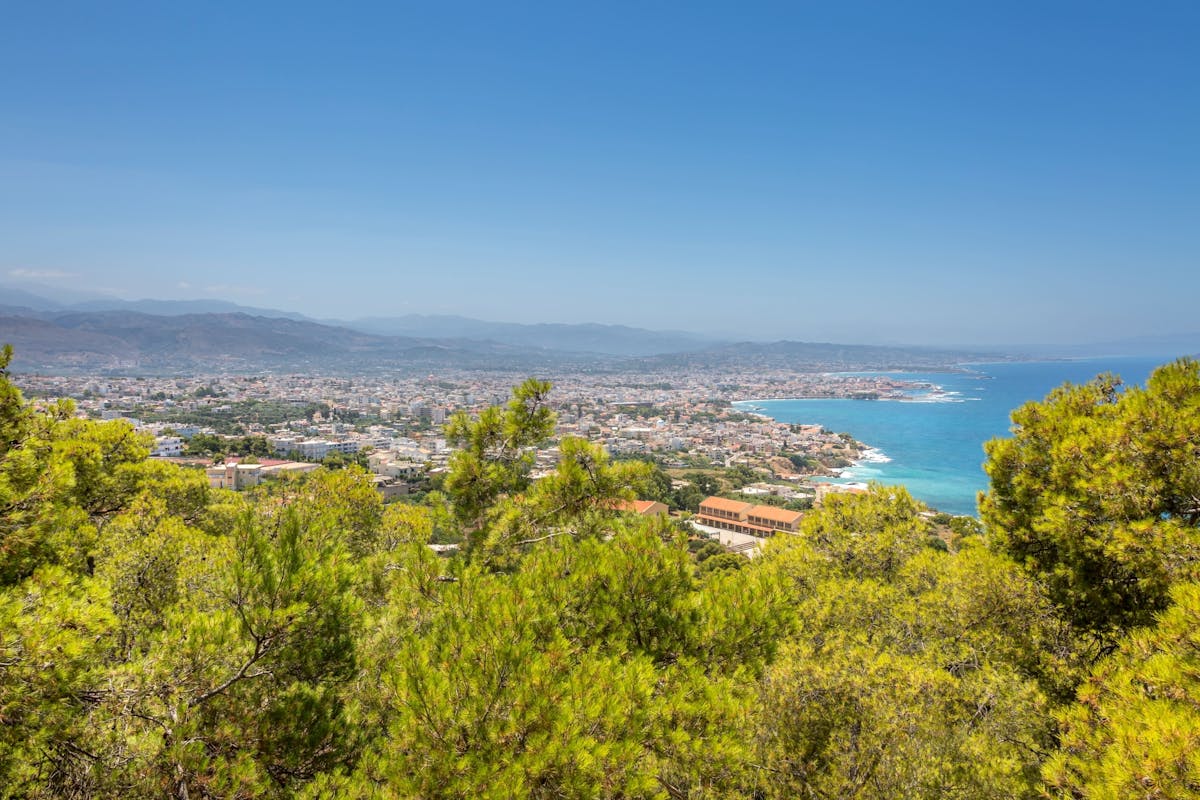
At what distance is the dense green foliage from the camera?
111 inches

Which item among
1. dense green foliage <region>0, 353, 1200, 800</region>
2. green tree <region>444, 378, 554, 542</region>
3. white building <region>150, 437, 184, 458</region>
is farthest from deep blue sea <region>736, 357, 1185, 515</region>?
white building <region>150, 437, 184, 458</region>

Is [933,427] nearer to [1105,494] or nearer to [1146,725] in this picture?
[1105,494]

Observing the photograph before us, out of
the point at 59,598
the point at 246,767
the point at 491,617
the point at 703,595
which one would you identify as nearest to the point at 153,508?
the point at 59,598

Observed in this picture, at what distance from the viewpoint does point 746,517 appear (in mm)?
37719

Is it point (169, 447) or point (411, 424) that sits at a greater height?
point (169, 447)

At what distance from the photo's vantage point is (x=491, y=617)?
3.24 metres

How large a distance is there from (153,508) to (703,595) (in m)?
8.31

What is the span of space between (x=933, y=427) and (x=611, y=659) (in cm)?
9977

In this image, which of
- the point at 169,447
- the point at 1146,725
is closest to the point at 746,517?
the point at 1146,725

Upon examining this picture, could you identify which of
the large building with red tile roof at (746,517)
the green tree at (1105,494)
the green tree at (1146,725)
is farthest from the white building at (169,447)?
the green tree at (1146,725)

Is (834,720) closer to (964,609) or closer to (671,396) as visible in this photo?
(964,609)

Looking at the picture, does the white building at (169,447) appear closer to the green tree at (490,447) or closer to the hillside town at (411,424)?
the hillside town at (411,424)

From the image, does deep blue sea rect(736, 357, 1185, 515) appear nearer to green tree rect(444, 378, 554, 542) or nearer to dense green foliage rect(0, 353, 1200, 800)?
dense green foliage rect(0, 353, 1200, 800)

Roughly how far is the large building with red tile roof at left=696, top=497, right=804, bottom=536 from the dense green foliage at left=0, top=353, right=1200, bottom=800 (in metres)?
30.0
